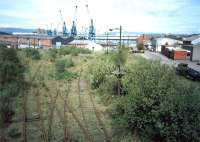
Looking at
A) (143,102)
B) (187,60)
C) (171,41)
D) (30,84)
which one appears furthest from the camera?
(171,41)

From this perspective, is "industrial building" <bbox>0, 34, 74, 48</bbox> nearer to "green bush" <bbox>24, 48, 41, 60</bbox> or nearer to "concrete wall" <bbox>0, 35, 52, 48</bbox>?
"concrete wall" <bbox>0, 35, 52, 48</bbox>

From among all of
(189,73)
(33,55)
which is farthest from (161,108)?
(33,55)

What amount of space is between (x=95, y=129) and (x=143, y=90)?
2.81 meters

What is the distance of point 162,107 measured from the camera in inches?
447

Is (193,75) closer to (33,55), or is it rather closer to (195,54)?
(195,54)

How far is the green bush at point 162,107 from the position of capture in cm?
1105

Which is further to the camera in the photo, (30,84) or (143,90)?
(30,84)

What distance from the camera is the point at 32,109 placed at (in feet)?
53.6

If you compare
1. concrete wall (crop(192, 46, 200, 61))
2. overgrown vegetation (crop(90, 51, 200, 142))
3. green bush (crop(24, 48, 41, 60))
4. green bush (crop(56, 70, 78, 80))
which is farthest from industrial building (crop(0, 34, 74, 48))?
overgrown vegetation (crop(90, 51, 200, 142))

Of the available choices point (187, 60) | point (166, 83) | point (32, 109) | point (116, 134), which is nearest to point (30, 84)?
point (32, 109)

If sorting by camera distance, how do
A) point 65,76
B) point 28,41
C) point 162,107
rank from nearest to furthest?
point 162,107
point 65,76
point 28,41

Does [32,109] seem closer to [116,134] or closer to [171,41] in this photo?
[116,134]

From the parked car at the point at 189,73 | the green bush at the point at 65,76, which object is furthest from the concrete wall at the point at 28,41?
the parked car at the point at 189,73

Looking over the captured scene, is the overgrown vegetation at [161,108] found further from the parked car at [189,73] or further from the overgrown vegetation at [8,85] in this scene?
the parked car at [189,73]
